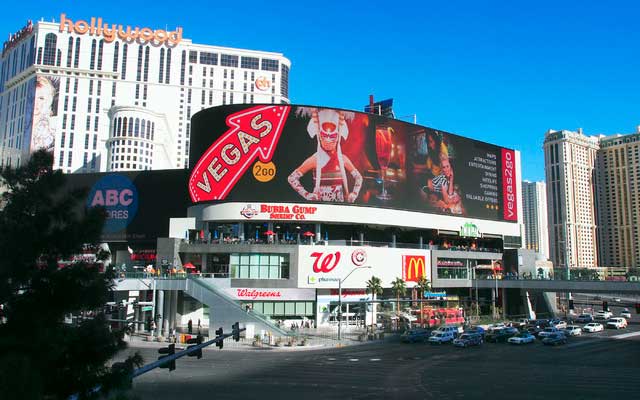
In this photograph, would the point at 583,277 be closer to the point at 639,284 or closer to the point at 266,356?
the point at 639,284

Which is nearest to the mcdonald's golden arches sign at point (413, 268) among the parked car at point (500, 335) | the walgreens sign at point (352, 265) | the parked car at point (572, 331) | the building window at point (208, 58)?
the walgreens sign at point (352, 265)

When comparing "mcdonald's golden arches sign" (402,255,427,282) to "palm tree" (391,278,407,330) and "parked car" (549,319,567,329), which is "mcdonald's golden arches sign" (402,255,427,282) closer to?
"palm tree" (391,278,407,330)

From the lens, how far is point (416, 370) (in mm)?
42625

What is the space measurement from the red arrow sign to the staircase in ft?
56.1

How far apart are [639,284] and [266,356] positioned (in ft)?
184

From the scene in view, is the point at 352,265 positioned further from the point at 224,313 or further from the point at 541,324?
the point at 541,324

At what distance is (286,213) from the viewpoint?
81.6 m

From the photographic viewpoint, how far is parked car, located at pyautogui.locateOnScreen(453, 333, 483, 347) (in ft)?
195

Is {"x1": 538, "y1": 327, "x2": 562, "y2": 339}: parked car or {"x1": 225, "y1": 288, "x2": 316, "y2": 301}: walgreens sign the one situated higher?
{"x1": 225, "y1": 288, "x2": 316, "y2": 301}: walgreens sign

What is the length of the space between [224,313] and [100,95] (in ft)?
443

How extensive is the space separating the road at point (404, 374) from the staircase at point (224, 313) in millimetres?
8438

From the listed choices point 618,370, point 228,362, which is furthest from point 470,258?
point 228,362

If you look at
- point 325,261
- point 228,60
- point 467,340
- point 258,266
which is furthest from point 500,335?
point 228,60

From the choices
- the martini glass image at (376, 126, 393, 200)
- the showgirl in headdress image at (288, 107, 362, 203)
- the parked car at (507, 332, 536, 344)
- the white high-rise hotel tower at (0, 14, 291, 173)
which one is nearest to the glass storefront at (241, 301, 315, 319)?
the showgirl in headdress image at (288, 107, 362, 203)
